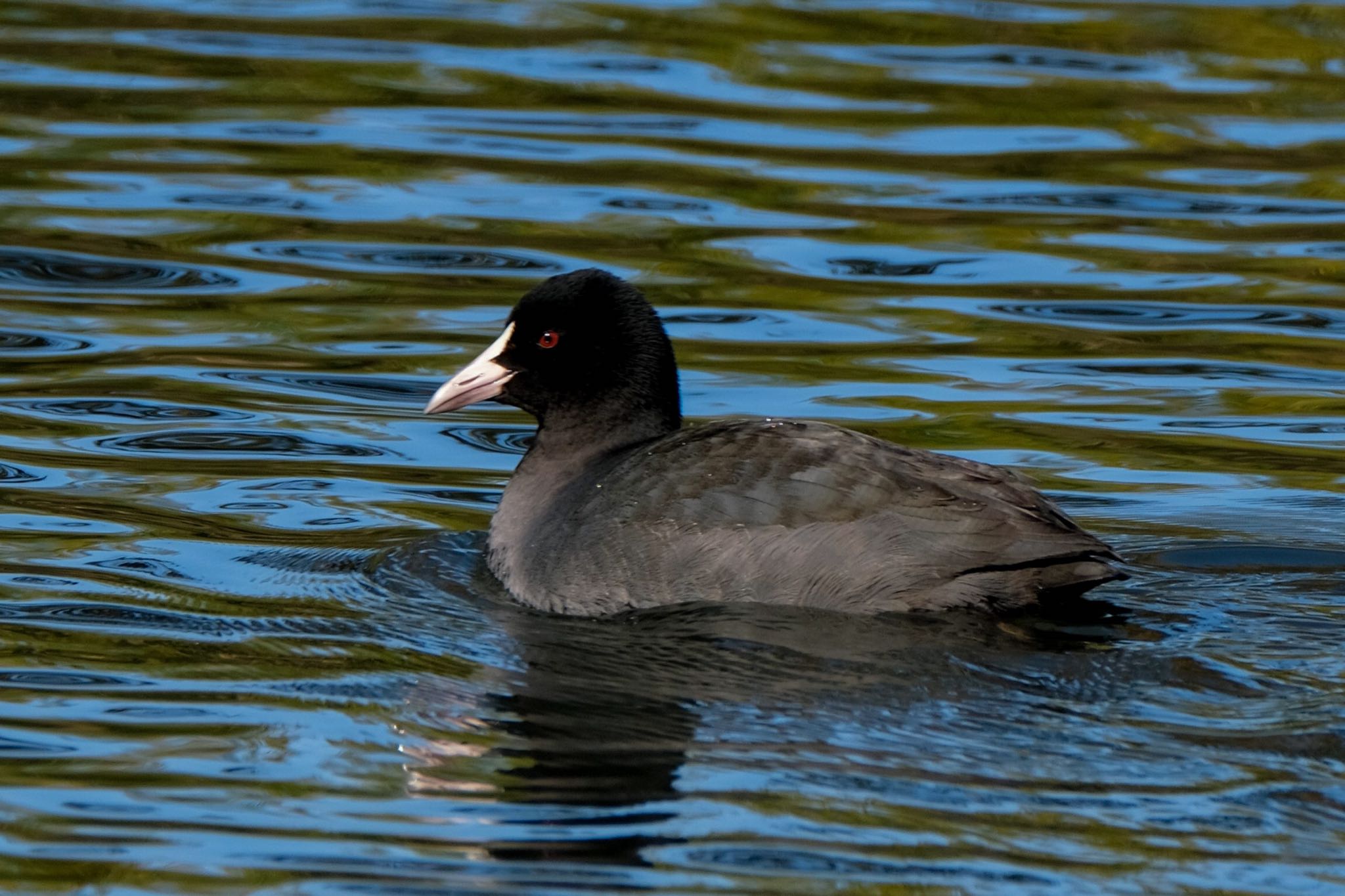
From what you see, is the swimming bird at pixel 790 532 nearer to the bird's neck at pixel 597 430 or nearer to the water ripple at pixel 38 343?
the bird's neck at pixel 597 430

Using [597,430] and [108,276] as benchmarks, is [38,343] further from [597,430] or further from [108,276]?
[597,430]

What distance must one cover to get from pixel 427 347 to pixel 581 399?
119 inches

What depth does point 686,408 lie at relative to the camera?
32.6 ft

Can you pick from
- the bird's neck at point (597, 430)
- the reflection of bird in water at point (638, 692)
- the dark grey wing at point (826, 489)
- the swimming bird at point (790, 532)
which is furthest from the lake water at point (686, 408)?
the bird's neck at point (597, 430)

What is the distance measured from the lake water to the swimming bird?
0.13m

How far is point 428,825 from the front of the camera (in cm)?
532

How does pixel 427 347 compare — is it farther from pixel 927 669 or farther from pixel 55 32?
pixel 55 32

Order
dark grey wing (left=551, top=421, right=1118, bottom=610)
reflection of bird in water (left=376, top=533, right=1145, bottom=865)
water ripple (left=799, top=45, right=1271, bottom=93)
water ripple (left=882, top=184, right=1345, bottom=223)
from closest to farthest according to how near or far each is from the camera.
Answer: reflection of bird in water (left=376, top=533, right=1145, bottom=865), dark grey wing (left=551, top=421, right=1118, bottom=610), water ripple (left=882, top=184, right=1345, bottom=223), water ripple (left=799, top=45, right=1271, bottom=93)

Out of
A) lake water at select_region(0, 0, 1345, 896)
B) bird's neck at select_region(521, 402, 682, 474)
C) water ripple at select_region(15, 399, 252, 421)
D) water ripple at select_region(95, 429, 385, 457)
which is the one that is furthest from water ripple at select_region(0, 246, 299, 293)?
bird's neck at select_region(521, 402, 682, 474)

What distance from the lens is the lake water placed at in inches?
210

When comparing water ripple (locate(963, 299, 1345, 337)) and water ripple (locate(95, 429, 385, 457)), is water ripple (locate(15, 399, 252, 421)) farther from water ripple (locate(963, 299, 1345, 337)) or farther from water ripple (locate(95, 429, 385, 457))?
water ripple (locate(963, 299, 1345, 337))

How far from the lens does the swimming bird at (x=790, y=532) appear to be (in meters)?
6.85

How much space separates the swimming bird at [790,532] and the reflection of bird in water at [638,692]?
96 millimetres

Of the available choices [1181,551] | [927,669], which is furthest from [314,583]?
[1181,551]
